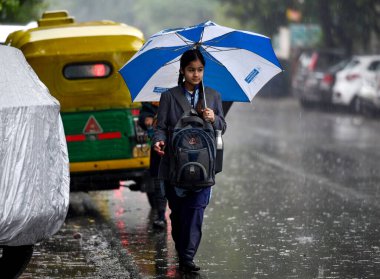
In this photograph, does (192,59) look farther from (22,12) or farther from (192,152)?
(22,12)

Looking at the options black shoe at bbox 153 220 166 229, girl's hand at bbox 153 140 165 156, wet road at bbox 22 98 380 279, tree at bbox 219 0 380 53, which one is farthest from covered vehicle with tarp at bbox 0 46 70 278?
tree at bbox 219 0 380 53

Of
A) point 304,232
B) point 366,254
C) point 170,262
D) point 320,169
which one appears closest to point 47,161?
point 170,262

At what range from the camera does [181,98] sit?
28.1 ft

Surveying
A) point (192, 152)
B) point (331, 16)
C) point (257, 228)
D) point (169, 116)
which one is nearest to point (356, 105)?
point (331, 16)

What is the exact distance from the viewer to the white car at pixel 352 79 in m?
28.9

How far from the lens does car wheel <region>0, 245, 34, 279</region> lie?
7348mm

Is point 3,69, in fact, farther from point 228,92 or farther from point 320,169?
point 320,169

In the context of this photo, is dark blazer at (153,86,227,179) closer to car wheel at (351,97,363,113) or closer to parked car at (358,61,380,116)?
parked car at (358,61,380,116)

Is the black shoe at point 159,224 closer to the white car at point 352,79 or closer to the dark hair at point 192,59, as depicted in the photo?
the dark hair at point 192,59

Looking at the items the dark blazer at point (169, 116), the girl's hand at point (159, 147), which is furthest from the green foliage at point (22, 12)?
the girl's hand at point (159, 147)

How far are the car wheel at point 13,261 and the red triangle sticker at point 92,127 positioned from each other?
4002 mm

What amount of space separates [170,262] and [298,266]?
1.04 m

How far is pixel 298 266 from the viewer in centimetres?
868

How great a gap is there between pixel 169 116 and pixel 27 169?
192 centimetres
